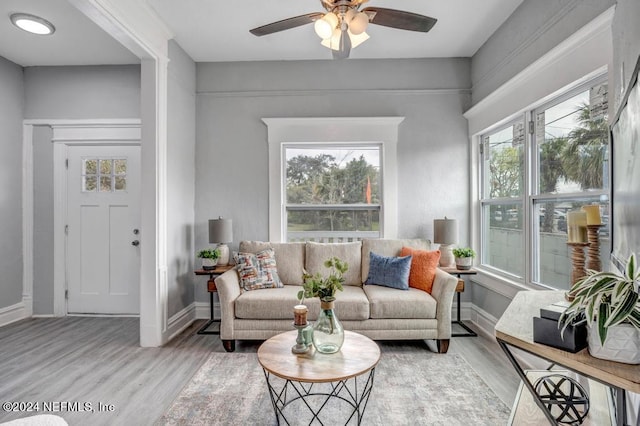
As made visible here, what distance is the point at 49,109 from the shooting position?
392 centimetres

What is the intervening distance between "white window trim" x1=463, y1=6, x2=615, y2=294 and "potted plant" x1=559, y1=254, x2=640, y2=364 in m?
1.64

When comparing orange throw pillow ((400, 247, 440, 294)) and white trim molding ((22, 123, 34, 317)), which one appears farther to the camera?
white trim molding ((22, 123, 34, 317))

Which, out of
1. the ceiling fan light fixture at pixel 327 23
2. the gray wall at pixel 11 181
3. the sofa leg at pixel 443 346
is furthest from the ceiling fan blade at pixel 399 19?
the gray wall at pixel 11 181

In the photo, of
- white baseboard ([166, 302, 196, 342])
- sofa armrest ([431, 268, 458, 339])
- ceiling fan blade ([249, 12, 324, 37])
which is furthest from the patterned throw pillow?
ceiling fan blade ([249, 12, 324, 37])

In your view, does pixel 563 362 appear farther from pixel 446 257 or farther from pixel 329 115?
pixel 329 115

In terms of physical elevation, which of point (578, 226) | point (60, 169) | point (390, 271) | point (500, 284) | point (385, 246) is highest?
point (60, 169)

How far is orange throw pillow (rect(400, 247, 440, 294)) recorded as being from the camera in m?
3.16

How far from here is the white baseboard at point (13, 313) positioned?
12.0 feet

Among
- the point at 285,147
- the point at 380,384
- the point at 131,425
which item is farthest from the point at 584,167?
the point at 131,425

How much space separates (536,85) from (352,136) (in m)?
1.84

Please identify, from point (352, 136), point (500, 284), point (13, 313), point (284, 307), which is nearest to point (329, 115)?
point (352, 136)

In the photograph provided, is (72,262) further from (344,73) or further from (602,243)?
(602,243)

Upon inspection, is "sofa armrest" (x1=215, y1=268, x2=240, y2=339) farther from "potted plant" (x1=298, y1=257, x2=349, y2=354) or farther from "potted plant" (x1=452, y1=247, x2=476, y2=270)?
"potted plant" (x1=452, y1=247, x2=476, y2=270)

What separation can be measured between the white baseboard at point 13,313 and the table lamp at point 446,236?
189 inches
